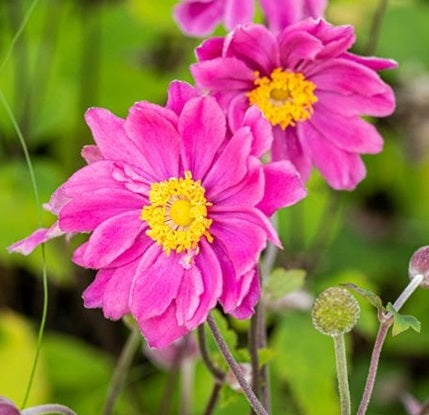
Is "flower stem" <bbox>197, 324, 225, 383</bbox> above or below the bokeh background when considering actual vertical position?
above

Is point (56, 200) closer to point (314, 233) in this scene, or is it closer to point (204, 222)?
point (204, 222)

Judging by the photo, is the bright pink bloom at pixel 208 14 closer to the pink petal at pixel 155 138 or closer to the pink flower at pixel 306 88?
the pink flower at pixel 306 88

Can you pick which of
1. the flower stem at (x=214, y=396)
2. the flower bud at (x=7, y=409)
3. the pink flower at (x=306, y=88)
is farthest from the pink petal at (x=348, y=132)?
the flower bud at (x=7, y=409)

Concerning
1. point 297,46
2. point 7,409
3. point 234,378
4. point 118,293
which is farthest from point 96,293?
point 297,46

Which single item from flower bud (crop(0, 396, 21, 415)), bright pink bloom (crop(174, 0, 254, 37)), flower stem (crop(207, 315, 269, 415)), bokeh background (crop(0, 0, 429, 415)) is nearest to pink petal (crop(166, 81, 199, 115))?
flower stem (crop(207, 315, 269, 415))

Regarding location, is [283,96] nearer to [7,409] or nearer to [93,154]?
[93,154]

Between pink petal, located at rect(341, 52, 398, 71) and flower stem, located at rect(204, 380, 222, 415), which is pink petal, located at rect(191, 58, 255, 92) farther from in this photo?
flower stem, located at rect(204, 380, 222, 415)

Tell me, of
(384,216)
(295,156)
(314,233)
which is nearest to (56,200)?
(295,156)
